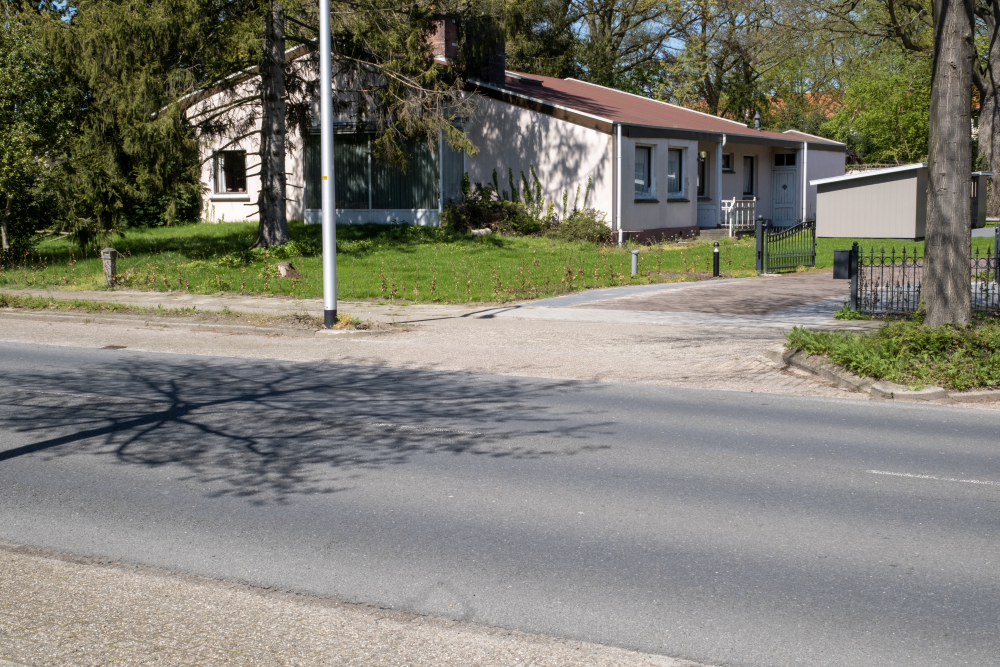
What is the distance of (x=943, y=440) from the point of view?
8.55 meters

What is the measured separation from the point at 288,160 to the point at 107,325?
18.3 meters

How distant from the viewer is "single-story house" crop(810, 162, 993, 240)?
1234 centimetres

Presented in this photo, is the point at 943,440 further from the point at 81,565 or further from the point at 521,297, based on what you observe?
the point at 521,297

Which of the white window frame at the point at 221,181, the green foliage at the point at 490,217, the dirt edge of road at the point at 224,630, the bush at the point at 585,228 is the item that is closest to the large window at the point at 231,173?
the white window frame at the point at 221,181

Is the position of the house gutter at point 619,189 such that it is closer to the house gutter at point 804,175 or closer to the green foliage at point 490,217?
the green foliage at point 490,217

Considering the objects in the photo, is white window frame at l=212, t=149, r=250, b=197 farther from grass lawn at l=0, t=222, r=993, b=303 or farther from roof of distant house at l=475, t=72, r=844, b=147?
roof of distant house at l=475, t=72, r=844, b=147

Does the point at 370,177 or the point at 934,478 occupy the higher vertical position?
the point at 370,177

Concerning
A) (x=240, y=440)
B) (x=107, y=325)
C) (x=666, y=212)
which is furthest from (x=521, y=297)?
(x=666, y=212)

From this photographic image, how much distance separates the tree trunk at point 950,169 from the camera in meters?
12.1

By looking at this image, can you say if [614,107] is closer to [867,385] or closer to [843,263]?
[843,263]

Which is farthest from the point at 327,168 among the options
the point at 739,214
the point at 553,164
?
the point at 739,214

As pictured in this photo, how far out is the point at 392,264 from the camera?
78.5 feet

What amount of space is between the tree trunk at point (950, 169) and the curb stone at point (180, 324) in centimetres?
812

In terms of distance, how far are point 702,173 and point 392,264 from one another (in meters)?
15.8
